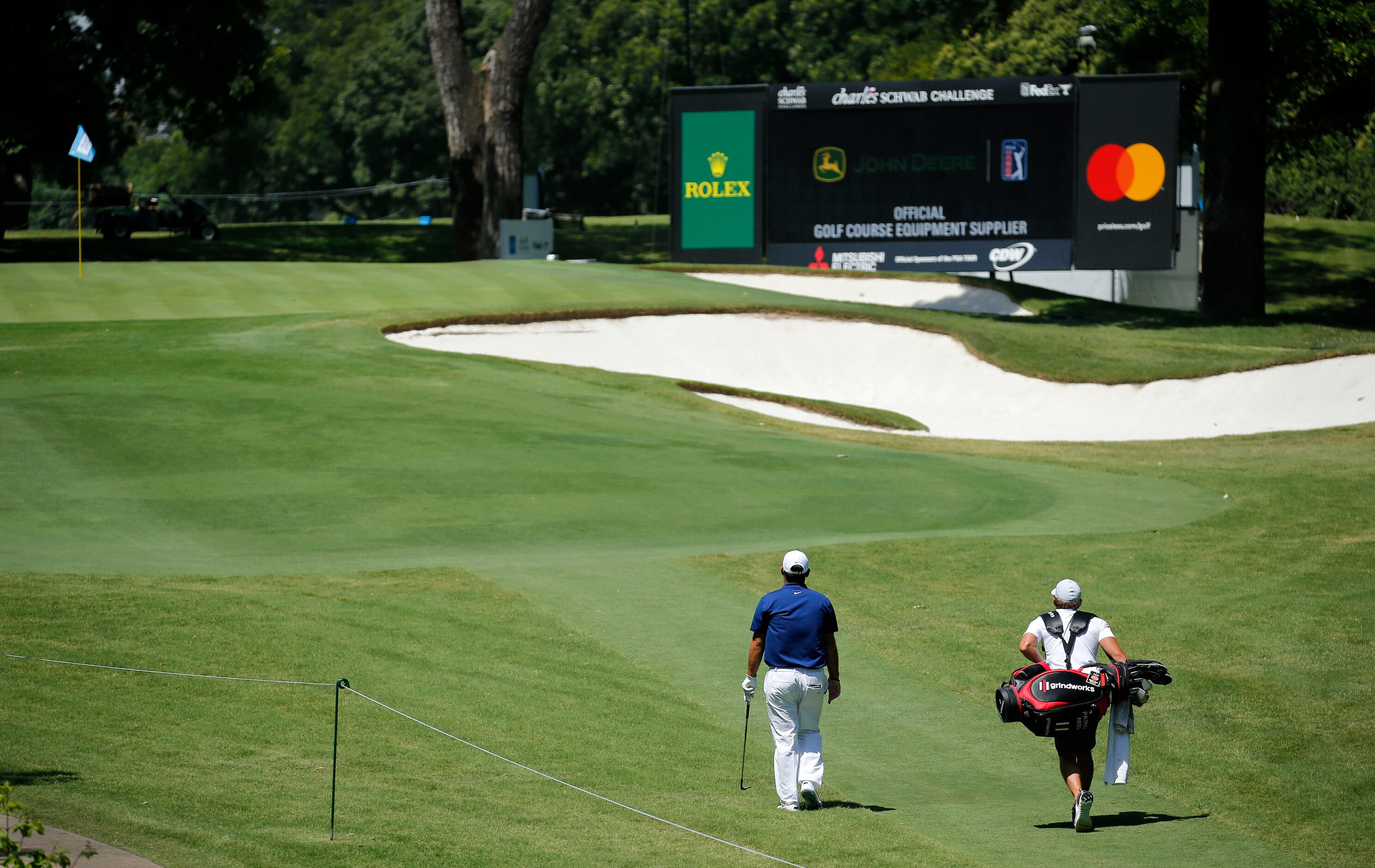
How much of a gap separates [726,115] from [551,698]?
32.9m

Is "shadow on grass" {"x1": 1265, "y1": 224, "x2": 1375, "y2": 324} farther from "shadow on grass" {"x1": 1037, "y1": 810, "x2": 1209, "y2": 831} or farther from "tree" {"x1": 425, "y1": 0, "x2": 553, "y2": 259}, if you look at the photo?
"shadow on grass" {"x1": 1037, "y1": 810, "x2": 1209, "y2": 831}

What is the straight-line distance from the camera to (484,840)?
8594mm

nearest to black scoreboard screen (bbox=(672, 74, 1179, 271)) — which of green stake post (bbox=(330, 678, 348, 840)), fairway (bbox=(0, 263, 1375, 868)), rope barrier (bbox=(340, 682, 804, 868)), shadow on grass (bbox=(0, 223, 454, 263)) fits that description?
fairway (bbox=(0, 263, 1375, 868))

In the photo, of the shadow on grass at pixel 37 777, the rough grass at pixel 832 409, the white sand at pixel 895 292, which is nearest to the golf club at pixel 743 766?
the shadow on grass at pixel 37 777

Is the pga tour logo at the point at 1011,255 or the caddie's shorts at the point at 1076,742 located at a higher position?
the pga tour logo at the point at 1011,255

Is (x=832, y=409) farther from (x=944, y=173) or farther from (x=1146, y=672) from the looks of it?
(x=1146, y=672)

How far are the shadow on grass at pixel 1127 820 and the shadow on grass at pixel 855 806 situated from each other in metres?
1.09

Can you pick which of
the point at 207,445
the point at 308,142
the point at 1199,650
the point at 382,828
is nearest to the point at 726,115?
the point at 207,445

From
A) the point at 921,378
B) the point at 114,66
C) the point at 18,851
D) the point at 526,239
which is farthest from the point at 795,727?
the point at 114,66

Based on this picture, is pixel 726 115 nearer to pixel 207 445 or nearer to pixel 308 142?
pixel 207 445

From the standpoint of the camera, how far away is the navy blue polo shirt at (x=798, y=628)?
9852 mm

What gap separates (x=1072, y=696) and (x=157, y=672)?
7481mm

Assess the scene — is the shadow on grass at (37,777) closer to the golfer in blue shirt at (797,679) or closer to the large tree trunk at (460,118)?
the golfer in blue shirt at (797,679)

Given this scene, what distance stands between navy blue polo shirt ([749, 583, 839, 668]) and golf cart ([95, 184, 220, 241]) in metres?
58.1
